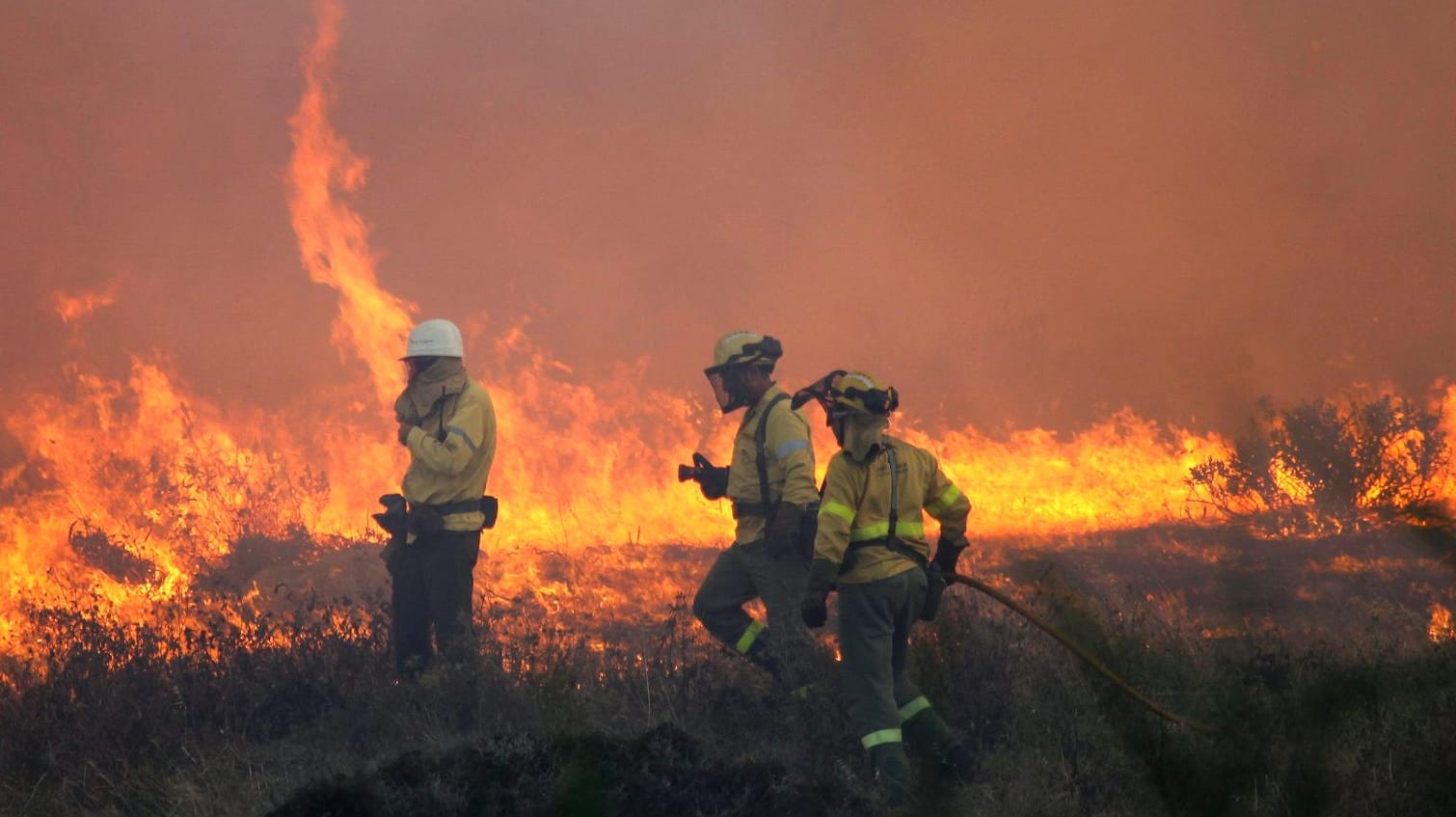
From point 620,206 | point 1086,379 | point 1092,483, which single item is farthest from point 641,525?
point 1086,379

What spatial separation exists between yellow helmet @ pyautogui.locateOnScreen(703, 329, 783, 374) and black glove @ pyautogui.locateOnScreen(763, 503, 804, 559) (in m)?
0.91

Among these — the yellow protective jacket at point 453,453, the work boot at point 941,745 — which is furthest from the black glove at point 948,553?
the yellow protective jacket at point 453,453

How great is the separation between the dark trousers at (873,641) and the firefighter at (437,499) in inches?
97.4

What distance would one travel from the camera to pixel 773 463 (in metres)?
6.52

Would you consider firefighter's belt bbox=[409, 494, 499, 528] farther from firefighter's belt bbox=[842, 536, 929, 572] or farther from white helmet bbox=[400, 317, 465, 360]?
firefighter's belt bbox=[842, 536, 929, 572]

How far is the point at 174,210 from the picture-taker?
16578 millimetres

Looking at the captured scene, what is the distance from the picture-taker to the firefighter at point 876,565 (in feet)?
17.4

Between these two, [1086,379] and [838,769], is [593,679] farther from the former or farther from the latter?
[1086,379]

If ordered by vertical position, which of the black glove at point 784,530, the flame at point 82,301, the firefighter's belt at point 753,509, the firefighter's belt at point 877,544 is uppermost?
the flame at point 82,301

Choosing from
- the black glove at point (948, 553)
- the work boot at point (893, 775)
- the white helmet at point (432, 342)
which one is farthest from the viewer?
the white helmet at point (432, 342)

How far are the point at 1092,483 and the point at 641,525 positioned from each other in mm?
5582

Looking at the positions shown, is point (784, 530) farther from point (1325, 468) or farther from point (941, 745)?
point (1325, 468)

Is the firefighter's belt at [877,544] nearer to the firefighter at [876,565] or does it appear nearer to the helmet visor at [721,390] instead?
the firefighter at [876,565]

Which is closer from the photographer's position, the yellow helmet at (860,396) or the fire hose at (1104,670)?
the fire hose at (1104,670)
